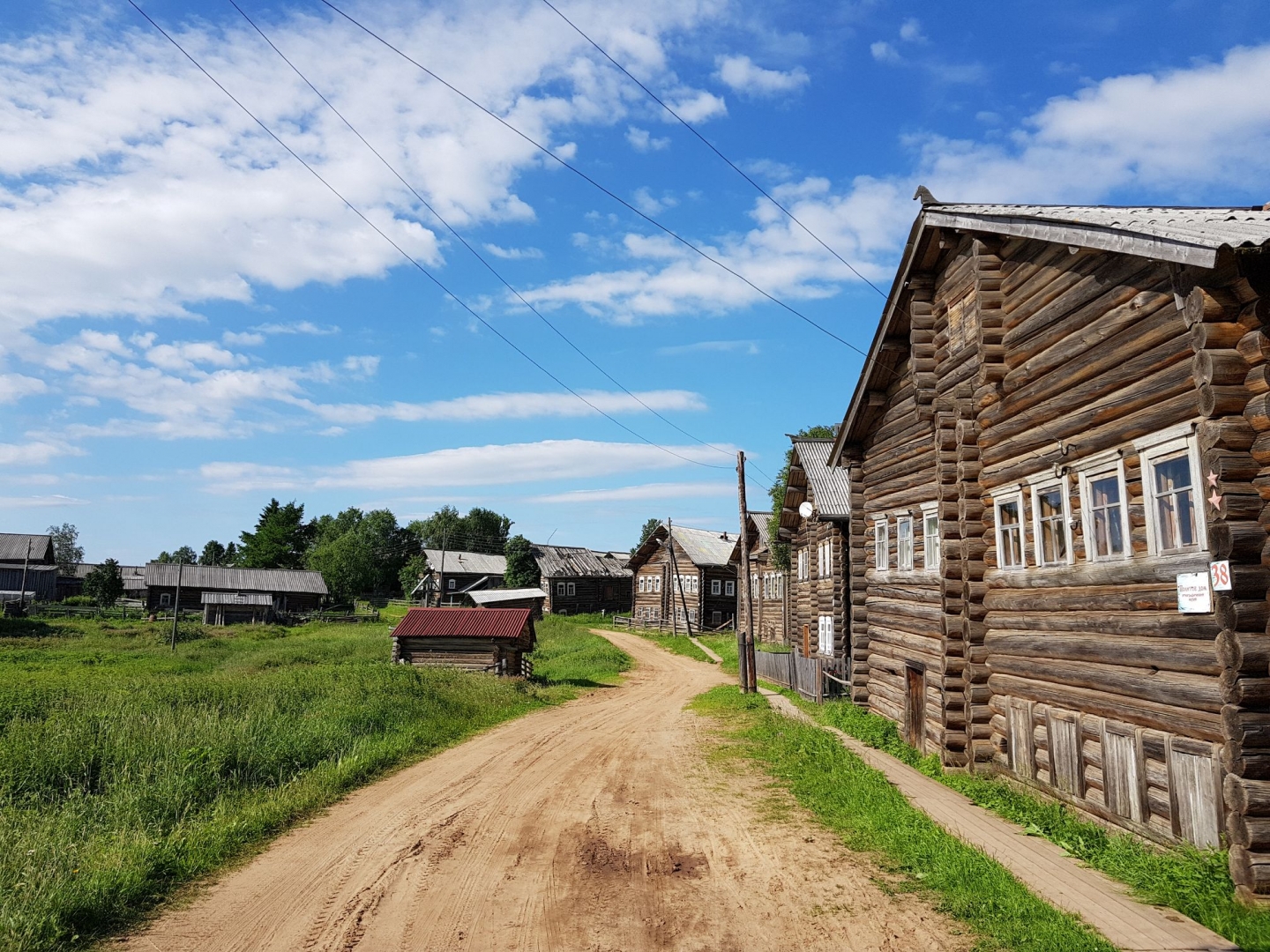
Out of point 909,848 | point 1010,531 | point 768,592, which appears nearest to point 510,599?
point 768,592

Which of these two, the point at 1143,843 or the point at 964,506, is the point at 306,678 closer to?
the point at 964,506

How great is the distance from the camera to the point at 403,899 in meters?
8.10

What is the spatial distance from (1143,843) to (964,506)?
5730 millimetres

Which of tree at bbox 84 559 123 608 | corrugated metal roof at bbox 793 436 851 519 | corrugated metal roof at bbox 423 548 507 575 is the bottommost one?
tree at bbox 84 559 123 608

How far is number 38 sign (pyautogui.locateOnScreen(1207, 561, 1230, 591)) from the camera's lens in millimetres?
7380

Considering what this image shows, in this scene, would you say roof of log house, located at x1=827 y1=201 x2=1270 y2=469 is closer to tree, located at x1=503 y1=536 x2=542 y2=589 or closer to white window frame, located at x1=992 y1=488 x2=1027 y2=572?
white window frame, located at x1=992 y1=488 x2=1027 y2=572

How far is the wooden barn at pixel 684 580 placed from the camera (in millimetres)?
61188

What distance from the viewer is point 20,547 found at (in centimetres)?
7575

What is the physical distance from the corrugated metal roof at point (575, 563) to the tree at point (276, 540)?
45.1 meters

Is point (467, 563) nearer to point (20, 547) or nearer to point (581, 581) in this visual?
point (581, 581)

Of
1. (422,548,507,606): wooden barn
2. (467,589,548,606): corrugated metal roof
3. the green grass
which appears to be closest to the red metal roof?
the green grass

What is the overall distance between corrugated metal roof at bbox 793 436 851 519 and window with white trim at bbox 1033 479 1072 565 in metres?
16.0

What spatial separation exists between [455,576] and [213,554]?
69844 mm

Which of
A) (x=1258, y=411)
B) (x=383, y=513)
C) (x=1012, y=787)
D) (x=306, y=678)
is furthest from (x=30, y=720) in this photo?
(x=383, y=513)
